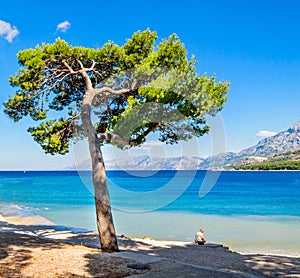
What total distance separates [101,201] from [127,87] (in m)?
4.18

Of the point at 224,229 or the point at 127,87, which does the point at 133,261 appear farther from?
the point at 224,229

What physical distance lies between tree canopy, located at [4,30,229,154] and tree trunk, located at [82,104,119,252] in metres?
0.62

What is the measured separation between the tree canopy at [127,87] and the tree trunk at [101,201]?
24.3 inches

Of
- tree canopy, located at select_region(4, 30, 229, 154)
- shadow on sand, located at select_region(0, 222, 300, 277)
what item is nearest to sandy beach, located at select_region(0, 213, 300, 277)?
shadow on sand, located at select_region(0, 222, 300, 277)

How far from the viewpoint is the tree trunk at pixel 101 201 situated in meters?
10.1

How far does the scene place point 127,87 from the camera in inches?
491

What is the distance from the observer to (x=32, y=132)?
41.4ft

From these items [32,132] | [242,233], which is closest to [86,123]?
[32,132]

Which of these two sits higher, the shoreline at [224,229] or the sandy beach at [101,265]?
the sandy beach at [101,265]

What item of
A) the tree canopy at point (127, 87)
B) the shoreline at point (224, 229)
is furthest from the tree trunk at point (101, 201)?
the shoreline at point (224, 229)

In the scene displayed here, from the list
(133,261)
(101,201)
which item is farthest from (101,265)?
(101,201)

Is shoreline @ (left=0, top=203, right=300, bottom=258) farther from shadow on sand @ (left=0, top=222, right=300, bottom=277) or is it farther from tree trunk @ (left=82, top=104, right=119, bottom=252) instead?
tree trunk @ (left=82, top=104, right=119, bottom=252)

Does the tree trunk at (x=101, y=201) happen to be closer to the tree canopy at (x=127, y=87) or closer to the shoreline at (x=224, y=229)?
the tree canopy at (x=127, y=87)

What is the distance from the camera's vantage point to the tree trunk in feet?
33.0
